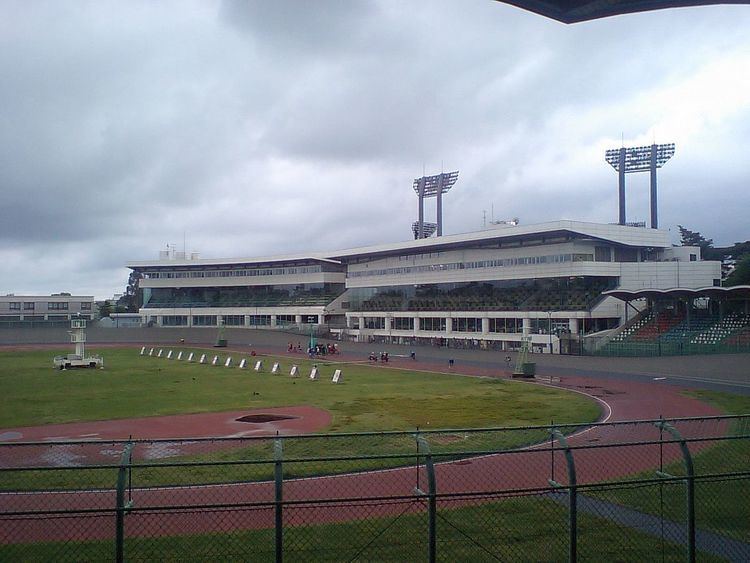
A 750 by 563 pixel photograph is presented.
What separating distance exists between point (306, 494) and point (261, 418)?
12959 millimetres

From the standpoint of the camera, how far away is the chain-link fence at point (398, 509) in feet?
24.4

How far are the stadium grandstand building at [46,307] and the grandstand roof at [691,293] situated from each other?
90.8 meters

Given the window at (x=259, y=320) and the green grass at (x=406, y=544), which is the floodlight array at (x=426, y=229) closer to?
the window at (x=259, y=320)

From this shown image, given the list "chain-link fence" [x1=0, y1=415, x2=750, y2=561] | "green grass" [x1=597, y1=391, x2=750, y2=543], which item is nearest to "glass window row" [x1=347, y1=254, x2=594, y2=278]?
"green grass" [x1=597, y1=391, x2=750, y2=543]

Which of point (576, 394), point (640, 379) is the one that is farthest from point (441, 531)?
point (640, 379)

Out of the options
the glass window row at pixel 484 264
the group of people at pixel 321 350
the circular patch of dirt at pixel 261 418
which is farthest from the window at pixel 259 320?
the circular patch of dirt at pixel 261 418

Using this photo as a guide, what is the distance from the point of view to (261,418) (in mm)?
24312

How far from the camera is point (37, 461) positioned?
15.9 m

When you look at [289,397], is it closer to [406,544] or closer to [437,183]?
[406,544]

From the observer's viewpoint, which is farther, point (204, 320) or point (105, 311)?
point (105, 311)

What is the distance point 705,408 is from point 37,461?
2435cm

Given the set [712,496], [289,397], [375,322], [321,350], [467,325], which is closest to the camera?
[712,496]

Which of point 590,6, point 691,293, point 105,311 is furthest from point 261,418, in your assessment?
point 105,311

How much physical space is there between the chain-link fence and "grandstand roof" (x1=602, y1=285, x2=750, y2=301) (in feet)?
117
